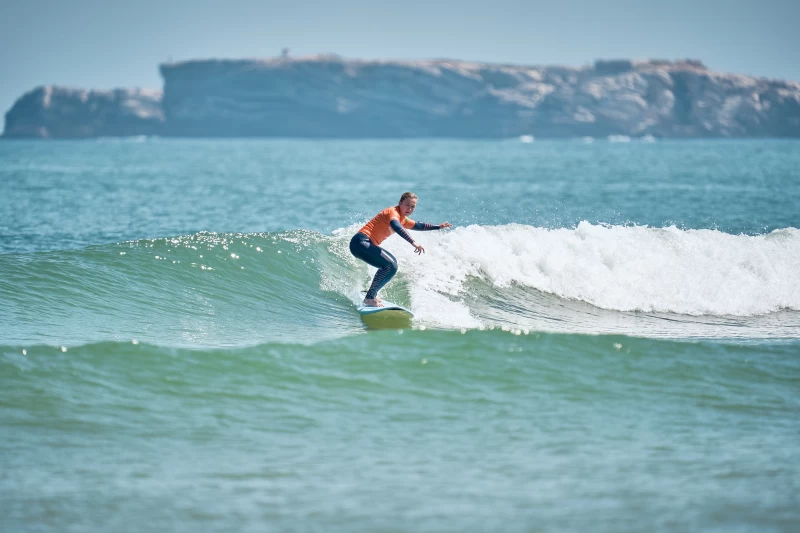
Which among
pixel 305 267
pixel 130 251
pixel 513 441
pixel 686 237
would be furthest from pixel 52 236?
pixel 513 441

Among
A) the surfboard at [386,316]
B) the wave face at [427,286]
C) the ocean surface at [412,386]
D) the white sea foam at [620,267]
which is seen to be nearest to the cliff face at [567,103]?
the white sea foam at [620,267]

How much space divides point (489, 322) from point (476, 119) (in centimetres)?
18173

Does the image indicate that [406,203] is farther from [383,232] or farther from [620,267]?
[620,267]

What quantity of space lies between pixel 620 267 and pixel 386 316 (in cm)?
589

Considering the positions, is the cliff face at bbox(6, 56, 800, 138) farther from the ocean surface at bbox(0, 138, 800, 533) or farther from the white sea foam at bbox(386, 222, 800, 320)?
the ocean surface at bbox(0, 138, 800, 533)

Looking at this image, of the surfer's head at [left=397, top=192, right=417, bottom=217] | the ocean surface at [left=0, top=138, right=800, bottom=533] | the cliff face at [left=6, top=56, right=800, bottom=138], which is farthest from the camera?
the cliff face at [left=6, top=56, right=800, bottom=138]

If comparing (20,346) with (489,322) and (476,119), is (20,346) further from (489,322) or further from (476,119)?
(476,119)

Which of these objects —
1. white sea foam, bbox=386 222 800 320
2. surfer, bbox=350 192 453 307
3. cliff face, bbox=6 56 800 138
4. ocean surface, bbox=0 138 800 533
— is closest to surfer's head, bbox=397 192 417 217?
surfer, bbox=350 192 453 307

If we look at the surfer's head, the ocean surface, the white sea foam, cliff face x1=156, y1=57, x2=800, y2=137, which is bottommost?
the ocean surface

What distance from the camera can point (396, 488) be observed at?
6.70 m

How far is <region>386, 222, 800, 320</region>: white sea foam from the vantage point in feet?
49.6

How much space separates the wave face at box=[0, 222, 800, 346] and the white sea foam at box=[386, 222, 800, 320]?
36mm

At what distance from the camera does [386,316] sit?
12430 millimetres

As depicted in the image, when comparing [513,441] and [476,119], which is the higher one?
[476,119]
